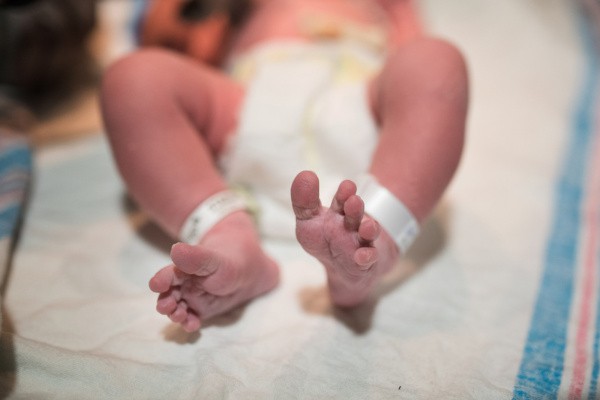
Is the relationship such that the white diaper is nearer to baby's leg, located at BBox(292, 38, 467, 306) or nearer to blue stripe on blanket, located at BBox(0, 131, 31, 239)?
baby's leg, located at BBox(292, 38, 467, 306)

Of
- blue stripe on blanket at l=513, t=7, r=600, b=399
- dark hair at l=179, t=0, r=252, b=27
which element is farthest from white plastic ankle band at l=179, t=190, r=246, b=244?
dark hair at l=179, t=0, r=252, b=27

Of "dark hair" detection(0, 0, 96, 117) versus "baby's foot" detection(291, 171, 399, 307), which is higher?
"baby's foot" detection(291, 171, 399, 307)

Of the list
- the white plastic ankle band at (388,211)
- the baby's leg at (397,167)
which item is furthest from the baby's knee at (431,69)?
the white plastic ankle band at (388,211)

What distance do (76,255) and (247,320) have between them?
267mm

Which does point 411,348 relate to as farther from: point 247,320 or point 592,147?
point 592,147

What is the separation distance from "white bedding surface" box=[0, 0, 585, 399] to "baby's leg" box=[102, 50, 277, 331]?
2.0 inches

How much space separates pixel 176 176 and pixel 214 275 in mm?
150

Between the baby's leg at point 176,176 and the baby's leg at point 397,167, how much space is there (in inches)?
3.8

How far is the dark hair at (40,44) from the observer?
2.86 feet

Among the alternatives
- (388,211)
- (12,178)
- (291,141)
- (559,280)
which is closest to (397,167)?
(388,211)

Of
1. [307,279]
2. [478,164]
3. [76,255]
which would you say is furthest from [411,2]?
[76,255]

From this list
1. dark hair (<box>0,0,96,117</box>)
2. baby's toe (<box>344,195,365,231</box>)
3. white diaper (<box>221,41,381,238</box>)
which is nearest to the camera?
baby's toe (<box>344,195,365,231</box>)

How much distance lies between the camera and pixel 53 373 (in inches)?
22.5

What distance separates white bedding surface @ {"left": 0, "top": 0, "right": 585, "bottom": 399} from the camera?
576 mm
